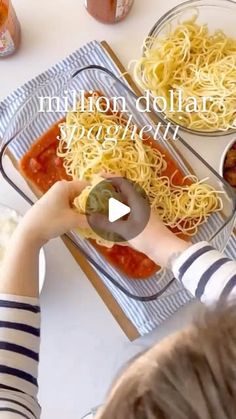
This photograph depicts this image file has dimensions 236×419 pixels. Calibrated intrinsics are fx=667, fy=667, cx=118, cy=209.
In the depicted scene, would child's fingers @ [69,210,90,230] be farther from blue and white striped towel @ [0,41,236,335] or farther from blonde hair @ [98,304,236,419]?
blonde hair @ [98,304,236,419]

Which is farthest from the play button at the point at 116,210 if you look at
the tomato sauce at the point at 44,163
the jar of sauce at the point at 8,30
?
the jar of sauce at the point at 8,30

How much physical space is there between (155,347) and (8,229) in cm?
36

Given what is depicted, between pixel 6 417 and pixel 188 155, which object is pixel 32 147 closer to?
pixel 188 155

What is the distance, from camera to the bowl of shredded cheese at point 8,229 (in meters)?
0.83

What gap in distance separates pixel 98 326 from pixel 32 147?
0.84 feet

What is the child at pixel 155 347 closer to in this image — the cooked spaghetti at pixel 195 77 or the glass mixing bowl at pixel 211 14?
the cooked spaghetti at pixel 195 77

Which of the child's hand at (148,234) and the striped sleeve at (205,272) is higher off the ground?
the child's hand at (148,234)

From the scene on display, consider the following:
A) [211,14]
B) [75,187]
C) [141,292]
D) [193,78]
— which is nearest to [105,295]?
[141,292]

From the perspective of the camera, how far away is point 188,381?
485 millimetres

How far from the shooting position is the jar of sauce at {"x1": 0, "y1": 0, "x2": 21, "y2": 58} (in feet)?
2.85

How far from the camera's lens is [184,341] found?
0.51 meters

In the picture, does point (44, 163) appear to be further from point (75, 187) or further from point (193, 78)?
point (193, 78)

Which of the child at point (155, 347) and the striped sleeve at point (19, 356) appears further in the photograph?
the striped sleeve at point (19, 356)

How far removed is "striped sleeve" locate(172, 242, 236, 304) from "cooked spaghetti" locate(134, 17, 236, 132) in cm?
20
